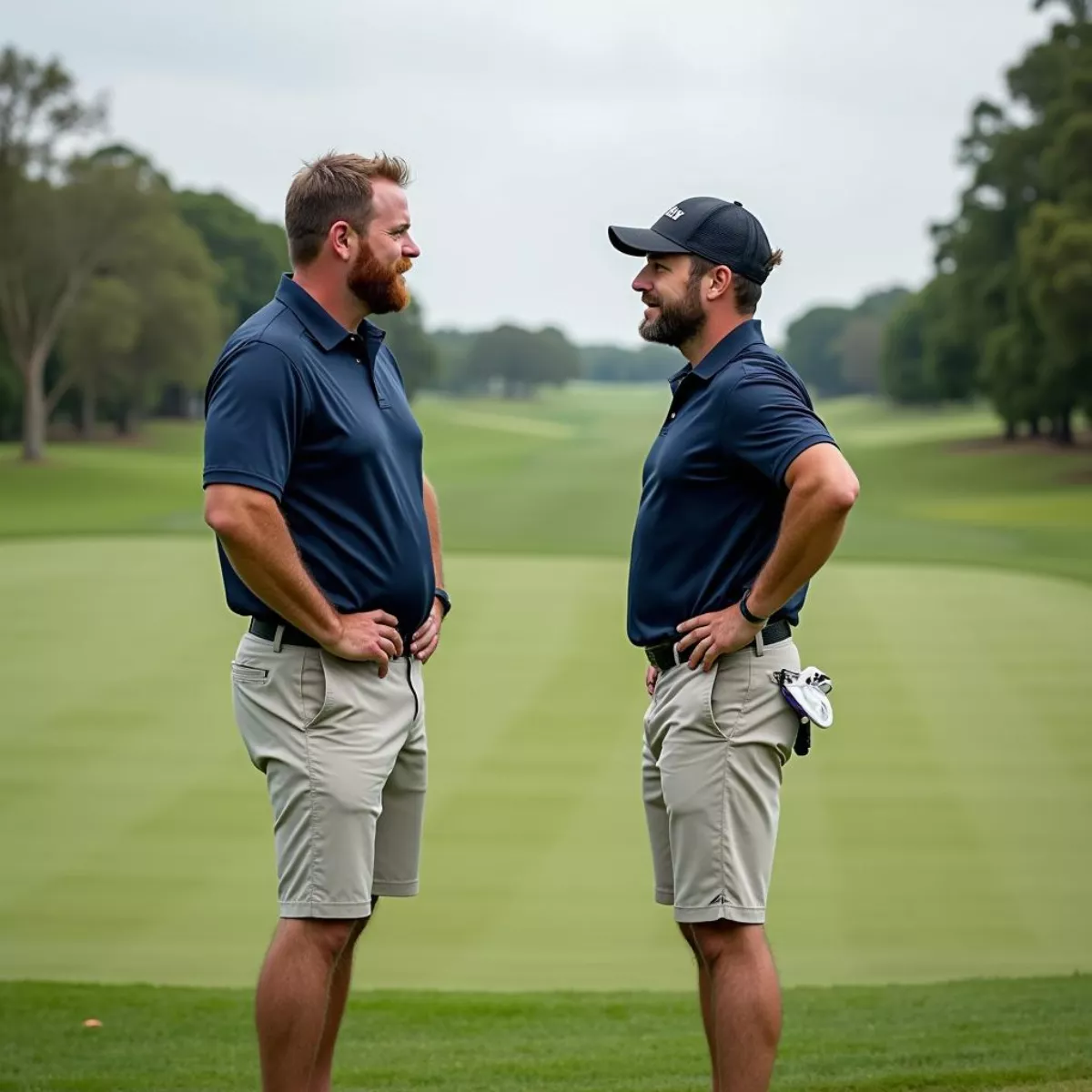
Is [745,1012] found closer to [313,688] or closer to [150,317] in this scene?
[313,688]

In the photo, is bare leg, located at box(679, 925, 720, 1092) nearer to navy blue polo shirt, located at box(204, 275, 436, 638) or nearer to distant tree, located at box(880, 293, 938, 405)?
navy blue polo shirt, located at box(204, 275, 436, 638)

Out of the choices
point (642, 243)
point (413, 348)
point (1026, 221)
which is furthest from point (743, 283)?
point (413, 348)

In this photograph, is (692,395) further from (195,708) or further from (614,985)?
(195,708)

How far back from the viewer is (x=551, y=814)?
7.73m

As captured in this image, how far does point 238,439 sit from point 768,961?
1.36 meters

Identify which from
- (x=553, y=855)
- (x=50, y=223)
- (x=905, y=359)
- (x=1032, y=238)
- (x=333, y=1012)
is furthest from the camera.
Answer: (x=905, y=359)

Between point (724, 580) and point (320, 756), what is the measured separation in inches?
32.5

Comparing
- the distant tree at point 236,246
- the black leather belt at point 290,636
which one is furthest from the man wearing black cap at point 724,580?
the distant tree at point 236,246

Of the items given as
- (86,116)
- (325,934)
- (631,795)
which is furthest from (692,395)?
(86,116)

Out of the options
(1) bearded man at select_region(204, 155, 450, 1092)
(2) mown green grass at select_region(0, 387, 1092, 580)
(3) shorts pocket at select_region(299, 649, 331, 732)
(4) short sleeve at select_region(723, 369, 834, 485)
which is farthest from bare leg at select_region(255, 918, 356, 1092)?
(2) mown green grass at select_region(0, 387, 1092, 580)

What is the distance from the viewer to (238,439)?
3.36 meters

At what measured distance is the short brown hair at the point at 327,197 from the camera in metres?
3.53

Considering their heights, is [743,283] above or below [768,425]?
above

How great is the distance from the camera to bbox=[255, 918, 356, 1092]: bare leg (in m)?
3.35
